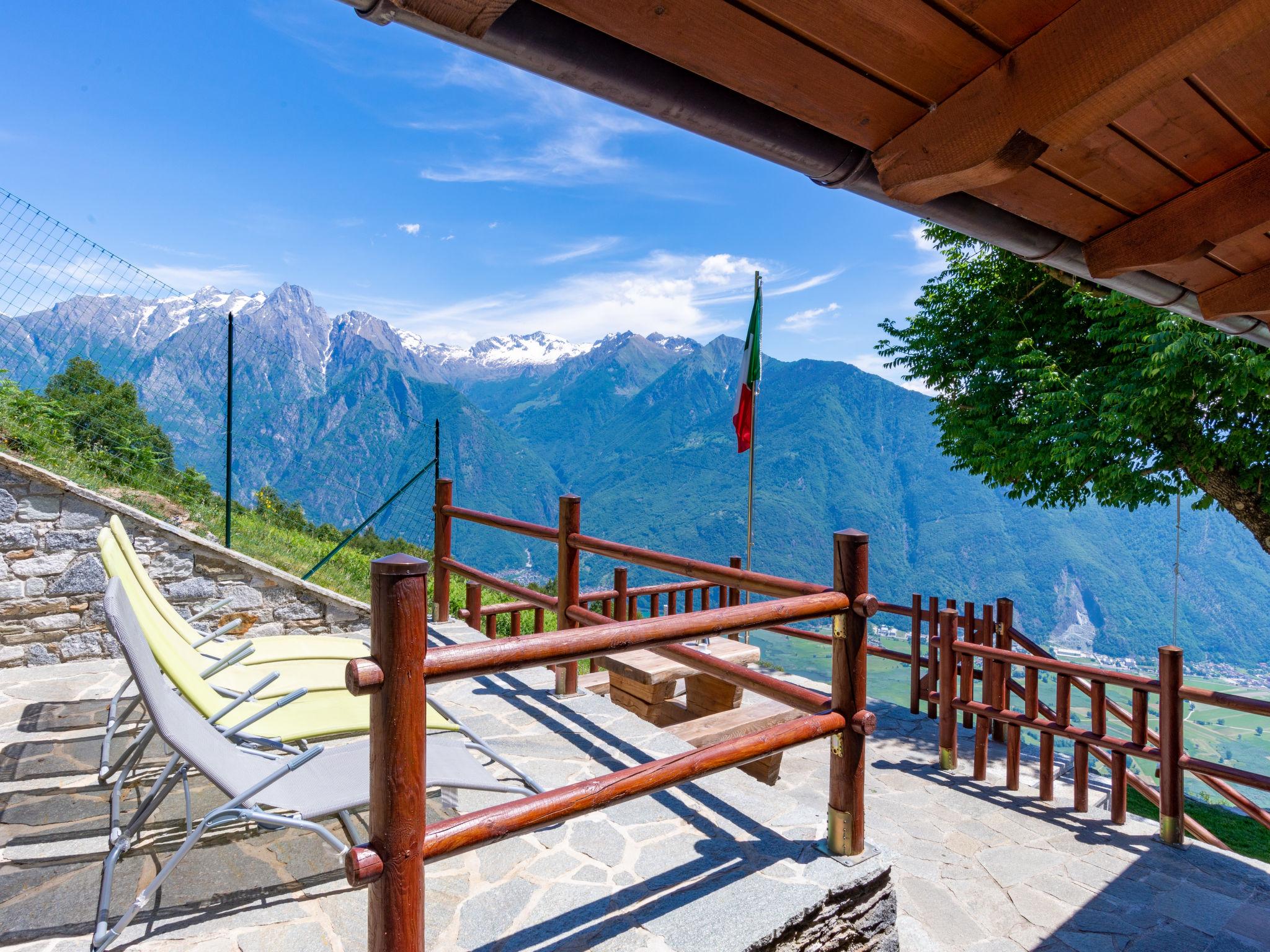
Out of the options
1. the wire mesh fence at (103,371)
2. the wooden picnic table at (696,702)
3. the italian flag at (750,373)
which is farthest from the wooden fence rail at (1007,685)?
the italian flag at (750,373)

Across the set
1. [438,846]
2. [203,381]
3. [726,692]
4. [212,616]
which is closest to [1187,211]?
[438,846]

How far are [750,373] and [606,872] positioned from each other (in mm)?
6922

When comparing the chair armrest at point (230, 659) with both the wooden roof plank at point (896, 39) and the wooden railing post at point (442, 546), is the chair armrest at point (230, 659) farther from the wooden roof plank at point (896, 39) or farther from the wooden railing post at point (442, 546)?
the wooden roof plank at point (896, 39)

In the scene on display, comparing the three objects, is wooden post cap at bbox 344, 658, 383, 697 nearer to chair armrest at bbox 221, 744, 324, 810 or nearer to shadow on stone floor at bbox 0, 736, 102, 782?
chair armrest at bbox 221, 744, 324, 810

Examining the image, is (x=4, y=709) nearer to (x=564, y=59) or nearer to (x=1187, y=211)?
(x=564, y=59)

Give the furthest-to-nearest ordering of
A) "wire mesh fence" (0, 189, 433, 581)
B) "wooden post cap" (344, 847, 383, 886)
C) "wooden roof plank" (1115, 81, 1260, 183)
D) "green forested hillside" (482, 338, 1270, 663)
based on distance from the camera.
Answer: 1. "green forested hillside" (482, 338, 1270, 663)
2. "wire mesh fence" (0, 189, 433, 581)
3. "wooden roof plank" (1115, 81, 1260, 183)
4. "wooden post cap" (344, 847, 383, 886)

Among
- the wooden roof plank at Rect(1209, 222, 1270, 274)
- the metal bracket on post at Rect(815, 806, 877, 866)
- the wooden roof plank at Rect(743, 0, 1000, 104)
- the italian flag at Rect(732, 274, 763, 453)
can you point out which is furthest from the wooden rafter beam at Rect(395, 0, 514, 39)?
the italian flag at Rect(732, 274, 763, 453)

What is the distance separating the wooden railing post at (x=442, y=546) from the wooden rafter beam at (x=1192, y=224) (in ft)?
12.8

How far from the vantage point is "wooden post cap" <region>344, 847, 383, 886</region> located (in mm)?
1302

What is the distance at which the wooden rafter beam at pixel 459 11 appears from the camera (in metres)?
1.01

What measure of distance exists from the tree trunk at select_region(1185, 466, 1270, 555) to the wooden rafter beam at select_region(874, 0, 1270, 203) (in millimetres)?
8602

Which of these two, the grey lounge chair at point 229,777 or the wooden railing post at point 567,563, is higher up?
the wooden railing post at point 567,563

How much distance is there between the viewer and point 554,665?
2033 mm

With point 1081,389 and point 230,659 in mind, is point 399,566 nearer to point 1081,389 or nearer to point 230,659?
point 230,659
